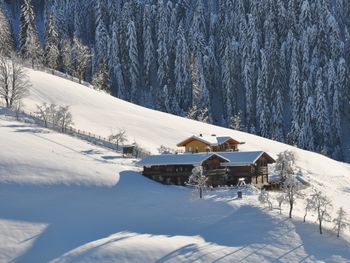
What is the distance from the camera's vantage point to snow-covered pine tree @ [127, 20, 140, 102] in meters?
134

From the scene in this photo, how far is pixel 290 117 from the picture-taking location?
126688 mm

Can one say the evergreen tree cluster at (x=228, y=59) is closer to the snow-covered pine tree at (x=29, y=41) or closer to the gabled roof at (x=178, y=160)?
the snow-covered pine tree at (x=29, y=41)

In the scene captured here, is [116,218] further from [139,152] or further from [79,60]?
[79,60]

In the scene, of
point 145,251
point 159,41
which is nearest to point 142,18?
point 159,41

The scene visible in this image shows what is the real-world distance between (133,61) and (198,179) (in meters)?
88.0

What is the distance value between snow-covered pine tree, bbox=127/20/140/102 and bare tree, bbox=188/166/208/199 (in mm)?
80171

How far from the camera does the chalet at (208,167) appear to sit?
57062 mm

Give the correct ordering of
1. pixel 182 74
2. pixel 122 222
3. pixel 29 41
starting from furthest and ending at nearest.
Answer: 1. pixel 182 74
2. pixel 29 41
3. pixel 122 222

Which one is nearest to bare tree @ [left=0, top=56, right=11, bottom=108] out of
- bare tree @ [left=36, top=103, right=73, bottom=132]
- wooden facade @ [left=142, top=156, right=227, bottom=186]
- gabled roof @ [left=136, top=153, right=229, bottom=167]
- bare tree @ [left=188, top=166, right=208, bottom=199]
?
bare tree @ [left=36, top=103, right=73, bottom=132]

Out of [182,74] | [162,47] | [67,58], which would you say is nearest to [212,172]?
[67,58]

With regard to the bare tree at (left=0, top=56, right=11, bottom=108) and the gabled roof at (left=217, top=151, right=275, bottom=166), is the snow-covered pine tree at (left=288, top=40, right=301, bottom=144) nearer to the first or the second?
the gabled roof at (left=217, top=151, right=275, bottom=166)

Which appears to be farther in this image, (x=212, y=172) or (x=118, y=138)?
(x=118, y=138)

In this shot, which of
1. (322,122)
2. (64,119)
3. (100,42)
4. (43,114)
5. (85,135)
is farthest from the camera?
(100,42)

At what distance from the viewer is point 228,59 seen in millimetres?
132750
